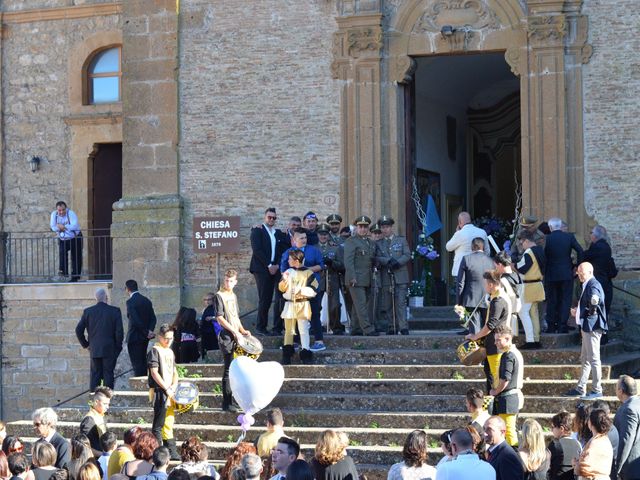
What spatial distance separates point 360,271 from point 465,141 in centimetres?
799

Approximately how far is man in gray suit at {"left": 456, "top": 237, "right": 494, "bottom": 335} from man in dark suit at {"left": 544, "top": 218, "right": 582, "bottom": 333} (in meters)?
1.05

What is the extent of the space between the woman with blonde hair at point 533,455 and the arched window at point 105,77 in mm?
15457

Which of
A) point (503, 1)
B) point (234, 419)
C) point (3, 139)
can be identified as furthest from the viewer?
point (3, 139)

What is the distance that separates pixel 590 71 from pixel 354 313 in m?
4.73

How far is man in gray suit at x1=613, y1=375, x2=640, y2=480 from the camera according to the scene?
12.0m

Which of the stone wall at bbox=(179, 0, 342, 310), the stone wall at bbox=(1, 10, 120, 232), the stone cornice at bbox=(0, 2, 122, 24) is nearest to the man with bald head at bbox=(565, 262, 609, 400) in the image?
the stone wall at bbox=(179, 0, 342, 310)

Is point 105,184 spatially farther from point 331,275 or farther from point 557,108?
point 557,108

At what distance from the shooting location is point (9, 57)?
25828mm

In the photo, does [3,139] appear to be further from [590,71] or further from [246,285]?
[590,71]

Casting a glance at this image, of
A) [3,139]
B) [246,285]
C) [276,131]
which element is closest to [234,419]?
[246,285]

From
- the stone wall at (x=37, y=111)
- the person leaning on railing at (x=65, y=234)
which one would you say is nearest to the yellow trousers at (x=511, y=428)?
the person leaning on railing at (x=65, y=234)

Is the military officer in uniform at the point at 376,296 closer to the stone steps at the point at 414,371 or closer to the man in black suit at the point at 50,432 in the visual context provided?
the stone steps at the point at 414,371

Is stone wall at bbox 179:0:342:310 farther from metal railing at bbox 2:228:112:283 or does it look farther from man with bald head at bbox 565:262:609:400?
man with bald head at bbox 565:262:609:400

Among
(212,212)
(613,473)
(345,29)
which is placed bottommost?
(613,473)
